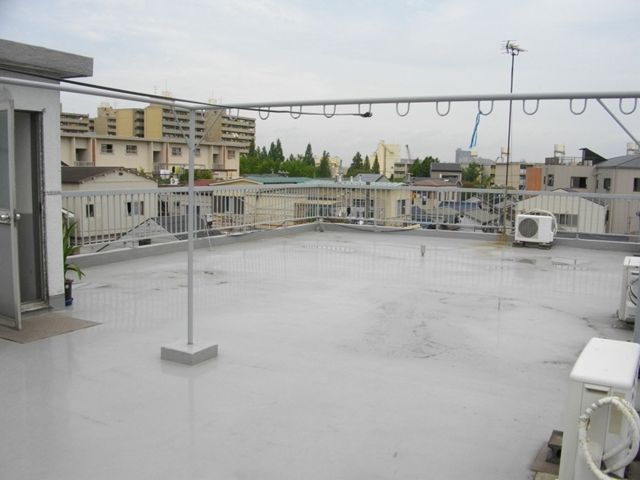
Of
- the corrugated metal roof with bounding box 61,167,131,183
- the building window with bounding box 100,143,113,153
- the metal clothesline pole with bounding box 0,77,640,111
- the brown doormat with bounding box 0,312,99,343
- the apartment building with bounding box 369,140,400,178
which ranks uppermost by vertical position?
the building window with bounding box 100,143,113,153

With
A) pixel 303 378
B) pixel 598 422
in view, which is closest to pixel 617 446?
pixel 598 422

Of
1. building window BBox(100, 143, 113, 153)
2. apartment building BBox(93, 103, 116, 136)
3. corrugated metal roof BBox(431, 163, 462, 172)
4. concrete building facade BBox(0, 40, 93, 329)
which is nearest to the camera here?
concrete building facade BBox(0, 40, 93, 329)

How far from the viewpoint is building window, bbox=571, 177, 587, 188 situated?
42203mm

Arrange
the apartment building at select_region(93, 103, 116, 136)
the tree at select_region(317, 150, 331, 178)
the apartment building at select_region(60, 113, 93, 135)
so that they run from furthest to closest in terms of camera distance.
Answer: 1. the tree at select_region(317, 150, 331, 178)
2. the apartment building at select_region(93, 103, 116, 136)
3. the apartment building at select_region(60, 113, 93, 135)

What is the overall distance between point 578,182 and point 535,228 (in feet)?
119

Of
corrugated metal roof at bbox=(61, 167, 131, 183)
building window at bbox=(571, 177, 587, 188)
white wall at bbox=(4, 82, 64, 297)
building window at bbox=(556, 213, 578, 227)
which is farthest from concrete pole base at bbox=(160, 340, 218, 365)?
building window at bbox=(571, 177, 587, 188)

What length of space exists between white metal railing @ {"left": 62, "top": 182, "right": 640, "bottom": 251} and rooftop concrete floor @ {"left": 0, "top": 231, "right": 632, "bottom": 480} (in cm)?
163

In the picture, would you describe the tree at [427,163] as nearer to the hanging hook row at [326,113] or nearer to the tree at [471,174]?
the tree at [471,174]

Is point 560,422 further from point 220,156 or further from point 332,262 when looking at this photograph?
point 220,156

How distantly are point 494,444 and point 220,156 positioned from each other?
64007 millimetres

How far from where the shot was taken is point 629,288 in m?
5.30

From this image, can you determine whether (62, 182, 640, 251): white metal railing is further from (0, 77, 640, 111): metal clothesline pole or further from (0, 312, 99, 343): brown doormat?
(0, 77, 640, 111): metal clothesline pole

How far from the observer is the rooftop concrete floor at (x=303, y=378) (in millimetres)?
2893

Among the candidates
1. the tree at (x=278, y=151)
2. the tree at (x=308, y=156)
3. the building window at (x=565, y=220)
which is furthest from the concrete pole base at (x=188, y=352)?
the tree at (x=308, y=156)
